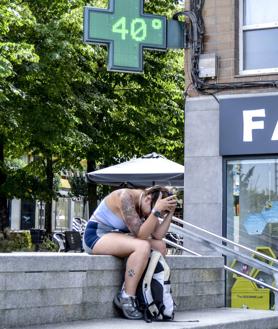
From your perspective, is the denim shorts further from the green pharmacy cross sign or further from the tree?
the tree

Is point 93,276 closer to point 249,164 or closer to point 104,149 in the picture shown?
point 249,164

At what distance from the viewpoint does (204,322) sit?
6793 millimetres

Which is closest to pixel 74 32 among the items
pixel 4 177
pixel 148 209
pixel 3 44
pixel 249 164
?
pixel 3 44

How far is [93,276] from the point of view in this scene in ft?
22.6

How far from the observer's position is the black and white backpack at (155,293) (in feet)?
22.3

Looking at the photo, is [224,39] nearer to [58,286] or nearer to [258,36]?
[258,36]

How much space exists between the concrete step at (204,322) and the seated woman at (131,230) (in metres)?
0.36

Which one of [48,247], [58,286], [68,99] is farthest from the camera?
[68,99]

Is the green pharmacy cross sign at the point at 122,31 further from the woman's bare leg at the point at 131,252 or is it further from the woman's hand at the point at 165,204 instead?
the woman's bare leg at the point at 131,252

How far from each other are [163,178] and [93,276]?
29.0ft

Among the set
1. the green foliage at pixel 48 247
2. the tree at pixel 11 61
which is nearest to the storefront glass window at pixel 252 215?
the tree at pixel 11 61

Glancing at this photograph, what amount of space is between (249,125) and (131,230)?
525 centimetres

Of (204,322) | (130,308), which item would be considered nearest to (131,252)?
(130,308)

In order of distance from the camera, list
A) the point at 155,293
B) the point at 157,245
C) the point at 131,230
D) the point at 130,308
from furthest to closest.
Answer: the point at 157,245, the point at 131,230, the point at 130,308, the point at 155,293
